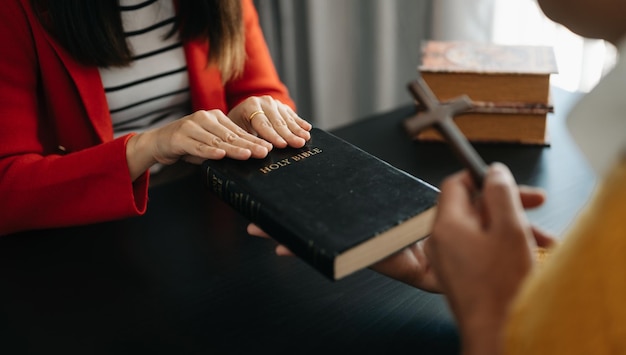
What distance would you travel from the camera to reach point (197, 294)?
3.09 feet

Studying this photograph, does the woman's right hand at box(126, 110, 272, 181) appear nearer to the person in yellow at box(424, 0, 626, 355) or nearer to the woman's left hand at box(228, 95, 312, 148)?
the woman's left hand at box(228, 95, 312, 148)

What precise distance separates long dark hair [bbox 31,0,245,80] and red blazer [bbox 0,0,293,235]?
0.02m

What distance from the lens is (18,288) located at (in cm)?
98

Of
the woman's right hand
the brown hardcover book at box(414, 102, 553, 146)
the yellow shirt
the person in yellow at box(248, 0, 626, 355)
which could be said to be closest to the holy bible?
the woman's right hand

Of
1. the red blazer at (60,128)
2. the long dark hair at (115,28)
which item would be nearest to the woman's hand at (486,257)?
the red blazer at (60,128)

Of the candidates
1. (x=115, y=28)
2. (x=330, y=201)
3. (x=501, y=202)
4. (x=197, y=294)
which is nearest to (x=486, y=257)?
(x=501, y=202)

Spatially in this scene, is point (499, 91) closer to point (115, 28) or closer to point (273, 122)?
point (273, 122)

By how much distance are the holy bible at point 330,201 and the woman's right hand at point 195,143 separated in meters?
0.02

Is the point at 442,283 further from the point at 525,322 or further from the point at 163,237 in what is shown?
the point at 163,237

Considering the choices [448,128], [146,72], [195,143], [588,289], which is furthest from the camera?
[146,72]

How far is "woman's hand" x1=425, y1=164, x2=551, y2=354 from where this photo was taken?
0.60 m

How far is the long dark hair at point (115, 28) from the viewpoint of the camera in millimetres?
1249

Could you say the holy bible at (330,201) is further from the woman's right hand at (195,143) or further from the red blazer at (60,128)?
the red blazer at (60,128)

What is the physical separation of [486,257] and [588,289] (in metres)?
0.11
